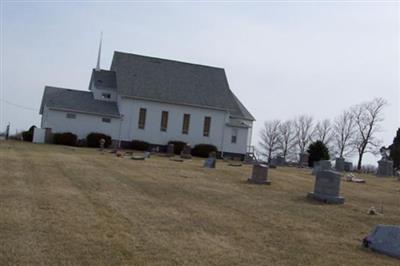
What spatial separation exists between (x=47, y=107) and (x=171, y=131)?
35.5 ft

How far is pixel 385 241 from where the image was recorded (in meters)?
10.8

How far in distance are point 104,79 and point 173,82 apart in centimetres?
629

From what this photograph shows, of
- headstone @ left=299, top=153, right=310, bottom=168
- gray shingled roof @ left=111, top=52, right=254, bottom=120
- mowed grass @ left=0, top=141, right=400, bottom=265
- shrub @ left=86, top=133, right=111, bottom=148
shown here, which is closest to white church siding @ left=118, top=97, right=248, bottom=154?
gray shingled roof @ left=111, top=52, right=254, bottom=120

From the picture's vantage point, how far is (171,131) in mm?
53969

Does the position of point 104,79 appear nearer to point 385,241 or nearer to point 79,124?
point 79,124

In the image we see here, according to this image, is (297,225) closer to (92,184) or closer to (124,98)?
(92,184)

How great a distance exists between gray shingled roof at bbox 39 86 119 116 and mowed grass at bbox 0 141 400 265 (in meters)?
31.0

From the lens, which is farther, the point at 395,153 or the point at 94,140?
the point at 395,153

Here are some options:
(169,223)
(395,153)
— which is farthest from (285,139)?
(169,223)

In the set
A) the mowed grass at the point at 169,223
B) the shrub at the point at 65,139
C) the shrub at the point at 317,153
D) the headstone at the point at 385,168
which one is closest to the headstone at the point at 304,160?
the shrub at the point at 317,153

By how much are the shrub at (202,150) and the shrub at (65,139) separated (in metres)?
10.3

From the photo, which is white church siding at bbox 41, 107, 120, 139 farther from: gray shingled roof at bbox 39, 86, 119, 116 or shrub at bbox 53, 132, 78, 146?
shrub at bbox 53, 132, 78, 146

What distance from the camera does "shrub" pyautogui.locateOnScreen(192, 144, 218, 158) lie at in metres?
52.9

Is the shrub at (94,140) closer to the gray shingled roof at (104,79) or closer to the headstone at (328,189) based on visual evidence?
the gray shingled roof at (104,79)
